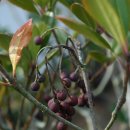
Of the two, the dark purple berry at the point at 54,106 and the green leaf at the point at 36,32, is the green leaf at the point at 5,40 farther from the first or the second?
the dark purple berry at the point at 54,106

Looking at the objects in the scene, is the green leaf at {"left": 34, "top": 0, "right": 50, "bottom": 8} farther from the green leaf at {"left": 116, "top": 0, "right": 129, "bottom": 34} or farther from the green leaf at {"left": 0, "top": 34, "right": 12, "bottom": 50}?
the green leaf at {"left": 116, "top": 0, "right": 129, "bottom": 34}

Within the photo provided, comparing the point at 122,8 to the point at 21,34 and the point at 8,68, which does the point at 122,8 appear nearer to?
the point at 21,34

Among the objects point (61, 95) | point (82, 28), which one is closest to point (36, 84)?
point (61, 95)

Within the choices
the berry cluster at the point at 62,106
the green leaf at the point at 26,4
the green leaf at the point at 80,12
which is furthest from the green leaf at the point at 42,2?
the berry cluster at the point at 62,106

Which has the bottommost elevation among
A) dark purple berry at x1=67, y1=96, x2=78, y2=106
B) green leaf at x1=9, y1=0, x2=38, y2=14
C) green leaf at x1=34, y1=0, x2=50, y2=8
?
dark purple berry at x1=67, y1=96, x2=78, y2=106

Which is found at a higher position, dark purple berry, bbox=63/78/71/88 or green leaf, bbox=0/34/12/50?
green leaf, bbox=0/34/12/50

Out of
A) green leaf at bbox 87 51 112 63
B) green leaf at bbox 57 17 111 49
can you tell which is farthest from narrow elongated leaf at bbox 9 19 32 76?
green leaf at bbox 87 51 112 63

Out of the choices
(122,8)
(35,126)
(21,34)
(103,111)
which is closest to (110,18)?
(122,8)

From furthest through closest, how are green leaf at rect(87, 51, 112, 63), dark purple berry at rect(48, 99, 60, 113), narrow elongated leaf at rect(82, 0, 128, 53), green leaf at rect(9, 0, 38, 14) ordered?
1. green leaf at rect(87, 51, 112, 63)
2. green leaf at rect(9, 0, 38, 14)
3. dark purple berry at rect(48, 99, 60, 113)
4. narrow elongated leaf at rect(82, 0, 128, 53)

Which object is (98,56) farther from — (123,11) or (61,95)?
(123,11)
